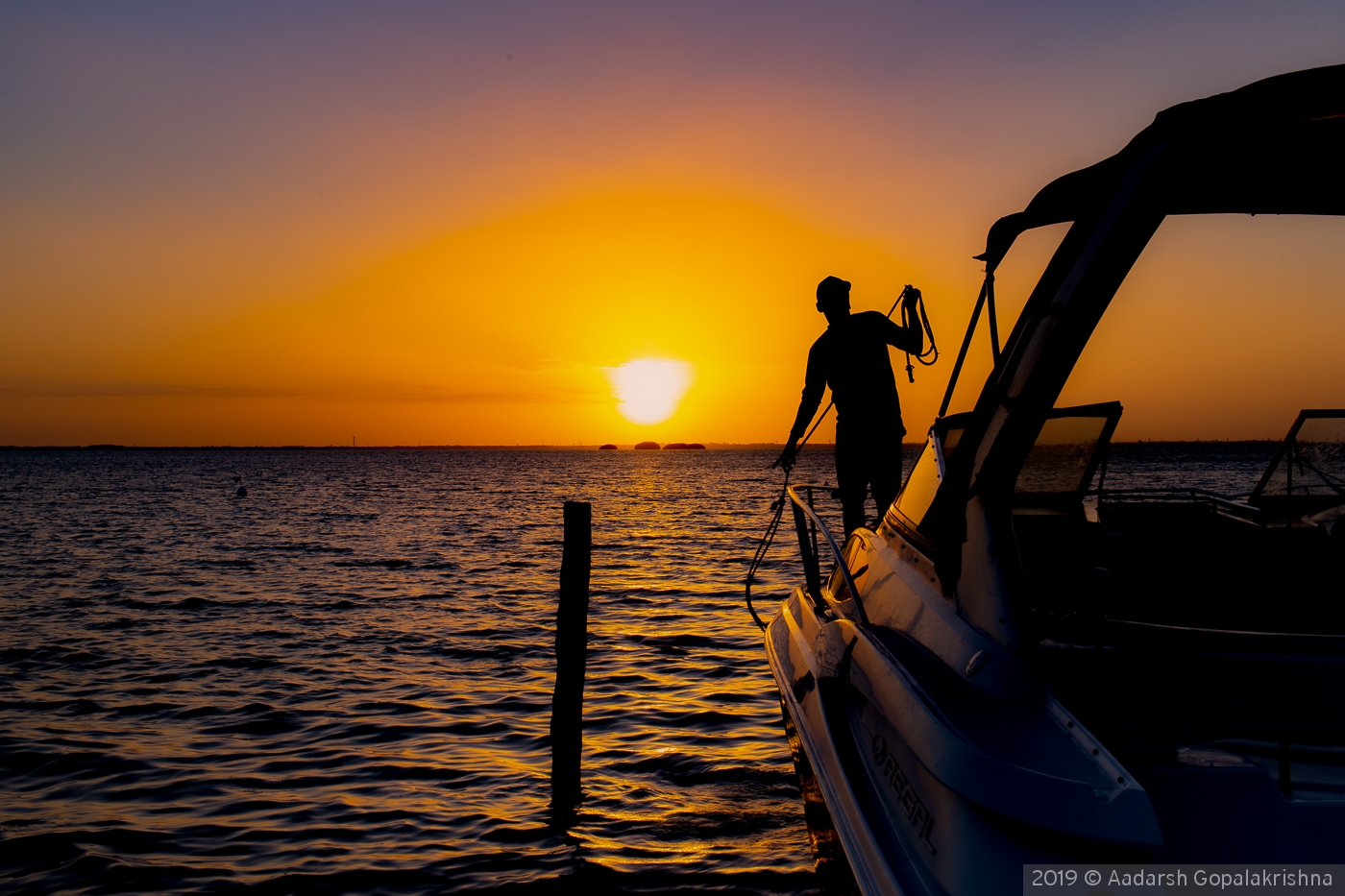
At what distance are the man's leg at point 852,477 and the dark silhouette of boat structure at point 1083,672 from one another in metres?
2.65

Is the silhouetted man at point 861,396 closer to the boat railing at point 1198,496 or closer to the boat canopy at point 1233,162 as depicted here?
the boat railing at point 1198,496

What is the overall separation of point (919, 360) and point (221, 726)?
7.21 m

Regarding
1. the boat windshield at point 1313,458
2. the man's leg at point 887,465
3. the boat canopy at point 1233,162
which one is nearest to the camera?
the boat canopy at point 1233,162

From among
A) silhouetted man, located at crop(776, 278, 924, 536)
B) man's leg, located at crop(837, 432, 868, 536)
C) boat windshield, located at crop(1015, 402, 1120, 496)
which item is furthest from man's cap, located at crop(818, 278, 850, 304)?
boat windshield, located at crop(1015, 402, 1120, 496)

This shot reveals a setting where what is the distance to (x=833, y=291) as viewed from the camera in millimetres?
6816

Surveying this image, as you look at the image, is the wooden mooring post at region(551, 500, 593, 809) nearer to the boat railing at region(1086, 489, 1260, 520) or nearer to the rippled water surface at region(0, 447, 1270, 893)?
the rippled water surface at region(0, 447, 1270, 893)

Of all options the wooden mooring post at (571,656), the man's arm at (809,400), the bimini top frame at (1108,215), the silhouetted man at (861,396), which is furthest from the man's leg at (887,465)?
the bimini top frame at (1108,215)

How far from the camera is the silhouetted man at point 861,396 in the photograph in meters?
6.75

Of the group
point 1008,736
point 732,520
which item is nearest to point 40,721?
point 1008,736

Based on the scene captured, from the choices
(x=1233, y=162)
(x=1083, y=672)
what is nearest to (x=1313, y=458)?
(x=1233, y=162)

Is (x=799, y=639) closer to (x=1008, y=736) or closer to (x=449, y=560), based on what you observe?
(x=1008, y=736)

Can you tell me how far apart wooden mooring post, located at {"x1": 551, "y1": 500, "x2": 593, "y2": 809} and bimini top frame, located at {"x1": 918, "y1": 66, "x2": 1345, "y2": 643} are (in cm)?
427

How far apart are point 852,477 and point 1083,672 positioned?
12.5ft

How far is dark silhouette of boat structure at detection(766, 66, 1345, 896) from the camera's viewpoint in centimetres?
255
